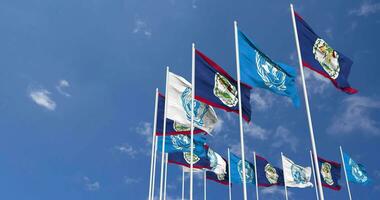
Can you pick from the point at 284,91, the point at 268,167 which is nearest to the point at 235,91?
the point at 284,91

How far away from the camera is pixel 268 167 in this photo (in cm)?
3456

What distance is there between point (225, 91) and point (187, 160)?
10.8 m

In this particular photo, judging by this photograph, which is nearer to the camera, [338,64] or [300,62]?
[300,62]

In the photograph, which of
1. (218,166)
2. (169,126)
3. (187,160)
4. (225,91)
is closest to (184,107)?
(169,126)

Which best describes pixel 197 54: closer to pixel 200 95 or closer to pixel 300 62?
pixel 200 95

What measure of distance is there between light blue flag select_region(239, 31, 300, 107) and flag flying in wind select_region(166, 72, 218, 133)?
3731 millimetres

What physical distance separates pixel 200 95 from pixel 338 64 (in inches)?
252

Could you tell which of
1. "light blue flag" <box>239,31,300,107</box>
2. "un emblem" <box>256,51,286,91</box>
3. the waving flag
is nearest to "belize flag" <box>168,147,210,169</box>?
the waving flag

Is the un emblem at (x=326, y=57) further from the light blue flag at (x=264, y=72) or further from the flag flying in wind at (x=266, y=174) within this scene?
the flag flying in wind at (x=266, y=174)

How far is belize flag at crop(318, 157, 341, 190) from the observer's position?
32.8 m

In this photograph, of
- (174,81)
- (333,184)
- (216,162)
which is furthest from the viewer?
(333,184)

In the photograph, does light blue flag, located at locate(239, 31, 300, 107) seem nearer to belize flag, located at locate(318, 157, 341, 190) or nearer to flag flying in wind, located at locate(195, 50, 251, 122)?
flag flying in wind, located at locate(195, 50, 251, 122)

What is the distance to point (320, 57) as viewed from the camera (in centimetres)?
1627

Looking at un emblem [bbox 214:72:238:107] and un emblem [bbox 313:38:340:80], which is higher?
un emblem [bbox 313:38:340:80]
